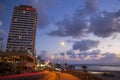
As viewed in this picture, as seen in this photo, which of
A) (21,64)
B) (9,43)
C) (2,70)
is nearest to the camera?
(2,70)

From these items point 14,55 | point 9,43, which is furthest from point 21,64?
point 9,43

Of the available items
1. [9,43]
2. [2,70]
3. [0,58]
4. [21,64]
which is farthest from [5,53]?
[9,43]

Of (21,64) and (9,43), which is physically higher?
(9,43)

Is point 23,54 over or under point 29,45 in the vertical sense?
under

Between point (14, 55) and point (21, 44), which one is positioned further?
point (21, 44)

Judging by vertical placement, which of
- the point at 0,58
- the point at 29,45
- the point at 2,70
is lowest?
the point at 2,70

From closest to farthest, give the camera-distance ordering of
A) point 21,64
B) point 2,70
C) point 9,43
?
point 2,70
point 21,64
point 9,43

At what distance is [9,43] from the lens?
19225 centimetres

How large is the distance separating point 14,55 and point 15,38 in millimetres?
98464

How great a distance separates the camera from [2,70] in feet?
208

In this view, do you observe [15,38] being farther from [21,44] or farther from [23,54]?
[23,54]

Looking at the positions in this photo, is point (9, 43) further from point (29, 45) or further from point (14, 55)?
point (14, 55)

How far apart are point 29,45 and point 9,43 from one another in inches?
822

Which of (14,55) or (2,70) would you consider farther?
(14,55)
